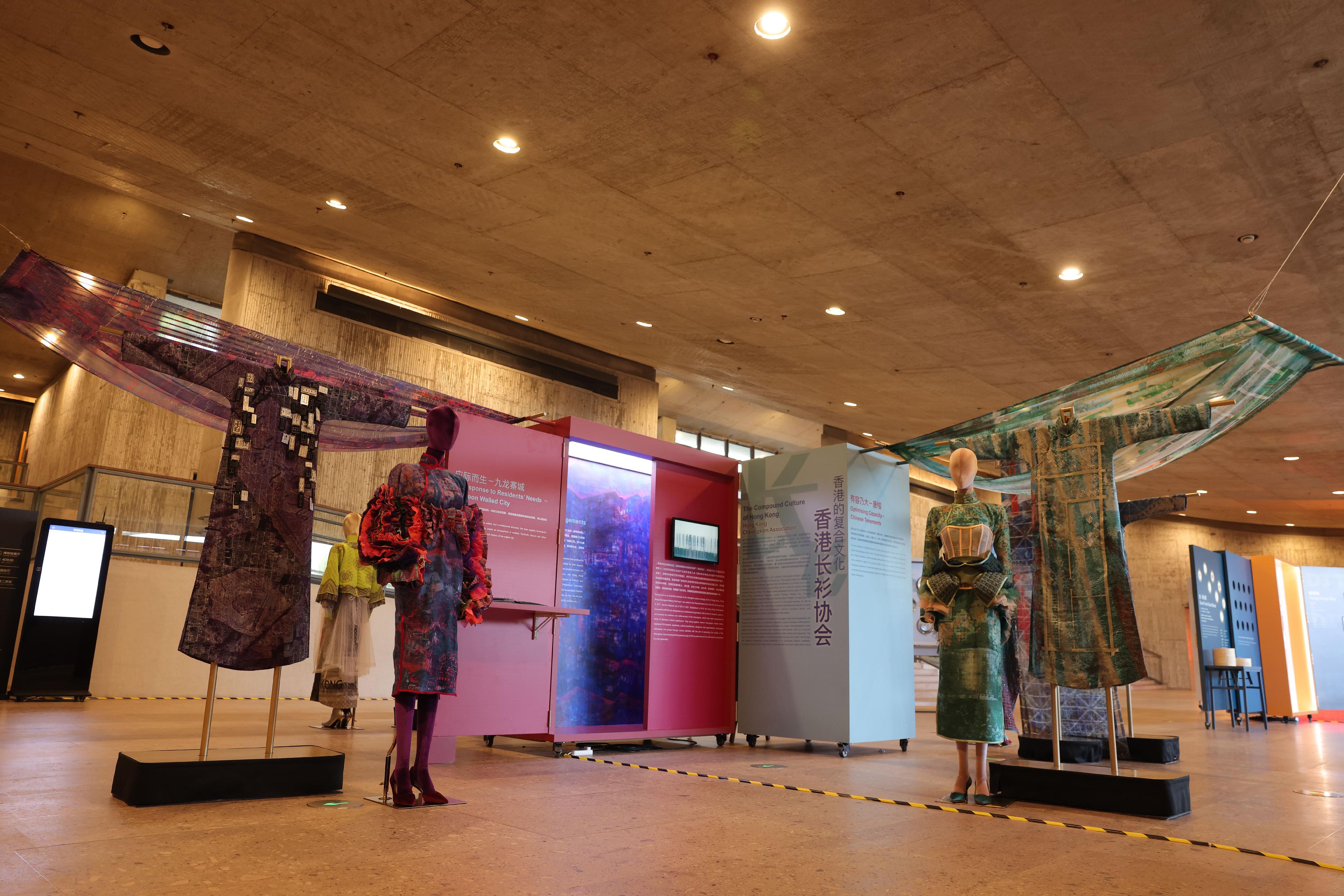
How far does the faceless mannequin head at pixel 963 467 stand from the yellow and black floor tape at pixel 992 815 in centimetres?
179

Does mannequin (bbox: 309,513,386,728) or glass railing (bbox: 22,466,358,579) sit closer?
mannequin (bbox: 309,513,386,728)

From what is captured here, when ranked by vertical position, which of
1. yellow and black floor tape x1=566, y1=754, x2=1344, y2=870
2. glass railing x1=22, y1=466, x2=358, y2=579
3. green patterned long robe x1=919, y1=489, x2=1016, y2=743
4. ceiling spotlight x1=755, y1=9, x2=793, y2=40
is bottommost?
yellow and black floor tape x1=566, y1=754, x2=1344, y2=870

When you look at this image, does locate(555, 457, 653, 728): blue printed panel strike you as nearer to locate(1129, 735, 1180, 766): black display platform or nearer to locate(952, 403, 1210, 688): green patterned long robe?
locate(952, 403, 1210, 688): green patterned long robe

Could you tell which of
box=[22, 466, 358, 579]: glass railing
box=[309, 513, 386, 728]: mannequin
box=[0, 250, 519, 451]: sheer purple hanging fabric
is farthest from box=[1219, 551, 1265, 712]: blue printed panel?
box=[22, 466, 358, 579]: glass railing

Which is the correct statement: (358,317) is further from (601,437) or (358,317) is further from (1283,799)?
(1283,799)

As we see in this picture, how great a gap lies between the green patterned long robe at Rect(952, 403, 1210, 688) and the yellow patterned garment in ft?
17.4

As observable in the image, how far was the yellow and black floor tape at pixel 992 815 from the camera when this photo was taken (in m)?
3.62

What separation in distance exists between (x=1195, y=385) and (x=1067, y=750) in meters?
3.23

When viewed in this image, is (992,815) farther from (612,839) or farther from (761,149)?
(761,149)

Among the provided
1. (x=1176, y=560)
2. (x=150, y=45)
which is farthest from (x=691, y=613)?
(x=1176, y=560)

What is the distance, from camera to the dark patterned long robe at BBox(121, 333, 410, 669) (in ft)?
13.7

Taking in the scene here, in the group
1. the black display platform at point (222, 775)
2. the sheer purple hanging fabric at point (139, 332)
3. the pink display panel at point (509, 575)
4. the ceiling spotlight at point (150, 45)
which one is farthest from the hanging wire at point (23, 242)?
the pink display panel at point (509, 575)

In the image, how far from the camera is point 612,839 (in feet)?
11.5

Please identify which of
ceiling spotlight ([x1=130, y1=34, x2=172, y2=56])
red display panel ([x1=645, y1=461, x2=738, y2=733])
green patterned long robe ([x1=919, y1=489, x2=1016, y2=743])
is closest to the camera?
green patterned long robe ([x1=919, y1=489, x2=1016, y2=743])
